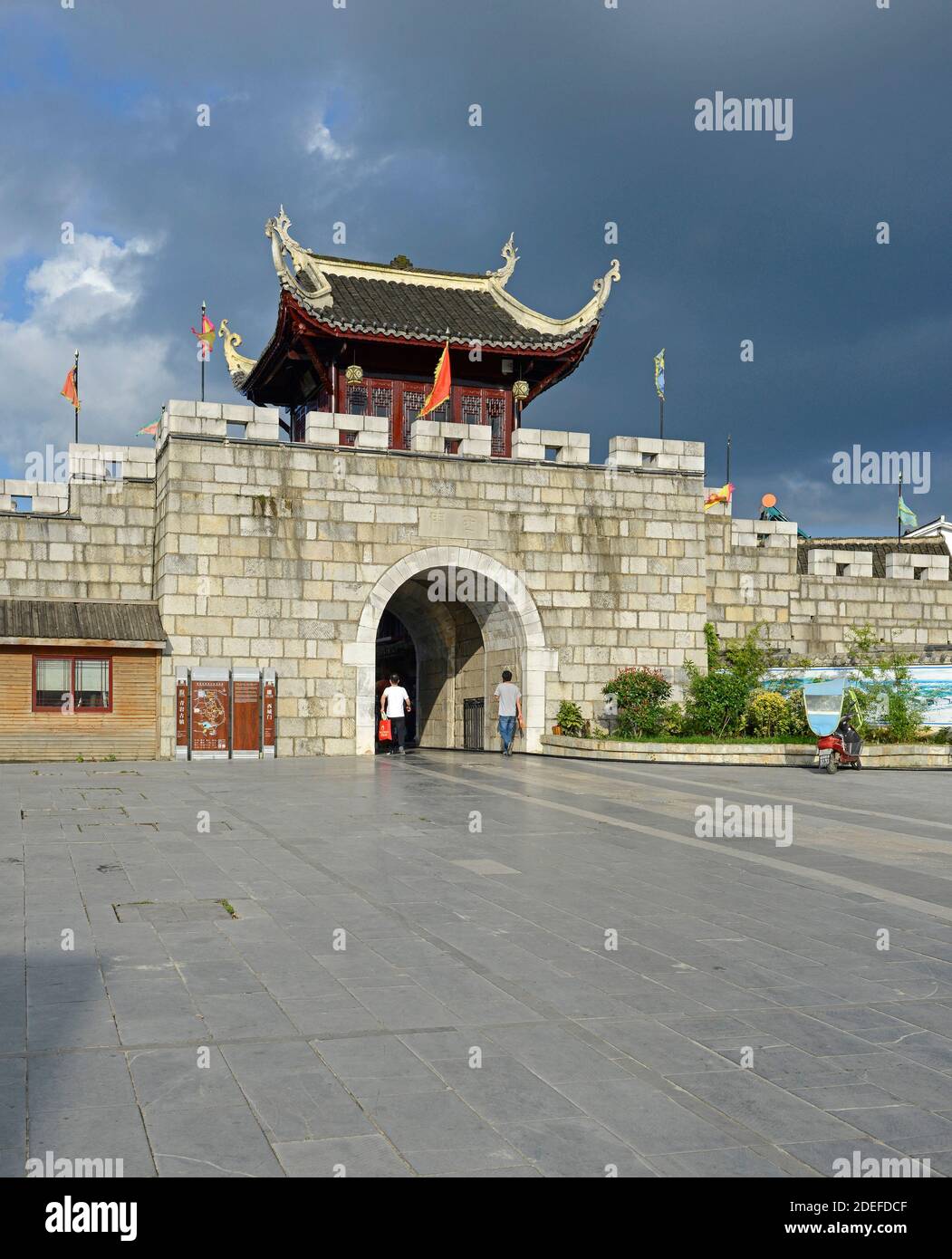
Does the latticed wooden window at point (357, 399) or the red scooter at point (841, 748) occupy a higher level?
the latticed wooden window at point (357, 399)

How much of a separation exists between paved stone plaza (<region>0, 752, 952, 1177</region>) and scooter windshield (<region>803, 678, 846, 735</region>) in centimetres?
688

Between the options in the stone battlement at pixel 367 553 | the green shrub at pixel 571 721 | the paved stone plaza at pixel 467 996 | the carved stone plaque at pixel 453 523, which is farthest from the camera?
the green shrub at pixel 571 721

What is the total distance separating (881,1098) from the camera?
4.65m

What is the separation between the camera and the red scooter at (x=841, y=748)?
682 inches

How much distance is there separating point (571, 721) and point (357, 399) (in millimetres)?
7495

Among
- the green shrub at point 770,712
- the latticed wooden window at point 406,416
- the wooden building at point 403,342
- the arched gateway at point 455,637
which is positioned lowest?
the green shrub at point 770,712

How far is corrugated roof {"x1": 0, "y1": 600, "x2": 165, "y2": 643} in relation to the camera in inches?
731

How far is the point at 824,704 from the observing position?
61.4 ft

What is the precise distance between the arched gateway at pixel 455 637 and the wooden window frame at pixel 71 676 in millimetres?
3786

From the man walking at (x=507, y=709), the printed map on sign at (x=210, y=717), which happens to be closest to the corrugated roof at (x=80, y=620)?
the printed map on sign at (x=210, y=717)

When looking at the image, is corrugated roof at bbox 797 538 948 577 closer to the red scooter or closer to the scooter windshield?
the scooter windshield

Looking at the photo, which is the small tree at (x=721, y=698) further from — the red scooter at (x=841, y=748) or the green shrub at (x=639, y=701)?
the red scooter at (x=841, y=748)
